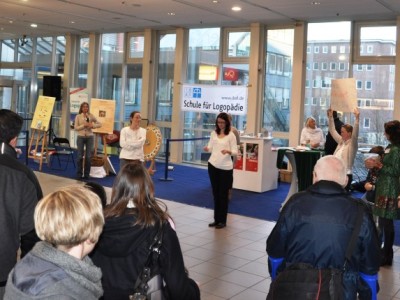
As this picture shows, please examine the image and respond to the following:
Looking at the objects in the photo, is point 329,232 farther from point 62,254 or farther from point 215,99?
point 215,99

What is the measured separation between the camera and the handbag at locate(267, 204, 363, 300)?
7.30 feet

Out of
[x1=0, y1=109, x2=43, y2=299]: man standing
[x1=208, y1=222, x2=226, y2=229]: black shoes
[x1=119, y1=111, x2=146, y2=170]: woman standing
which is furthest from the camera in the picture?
[x1=119, y1=111, x2=146, y2=170]: woman standing

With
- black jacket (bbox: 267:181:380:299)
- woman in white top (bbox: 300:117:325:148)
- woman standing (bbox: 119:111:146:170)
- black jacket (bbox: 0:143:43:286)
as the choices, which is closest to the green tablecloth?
woman in white top (bbox: 300:117:325:148)

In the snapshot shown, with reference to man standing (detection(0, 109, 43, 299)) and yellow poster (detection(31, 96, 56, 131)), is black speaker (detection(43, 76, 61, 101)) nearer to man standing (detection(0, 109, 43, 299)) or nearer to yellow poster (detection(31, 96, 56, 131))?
yellow poster (detection(31, 96, 56, 131))

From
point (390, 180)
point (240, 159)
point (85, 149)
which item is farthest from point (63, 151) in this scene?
point (390, 180)

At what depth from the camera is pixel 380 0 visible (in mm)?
8375

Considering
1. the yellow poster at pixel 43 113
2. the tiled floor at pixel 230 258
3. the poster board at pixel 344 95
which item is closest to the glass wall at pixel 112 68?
the yellow poster at pixel 43 113

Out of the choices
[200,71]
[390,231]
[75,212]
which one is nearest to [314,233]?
[75,212]

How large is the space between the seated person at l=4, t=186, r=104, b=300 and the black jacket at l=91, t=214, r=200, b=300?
2.00 feet

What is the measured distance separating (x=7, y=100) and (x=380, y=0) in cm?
1345

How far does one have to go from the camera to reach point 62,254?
152cm

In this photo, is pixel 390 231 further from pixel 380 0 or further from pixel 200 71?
pixel 200 71

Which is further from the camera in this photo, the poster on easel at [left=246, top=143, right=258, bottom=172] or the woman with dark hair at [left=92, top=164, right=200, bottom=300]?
the poster on easel at [left=246, top=143, right=258, bottom=172]

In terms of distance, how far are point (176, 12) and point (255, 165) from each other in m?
3.82
